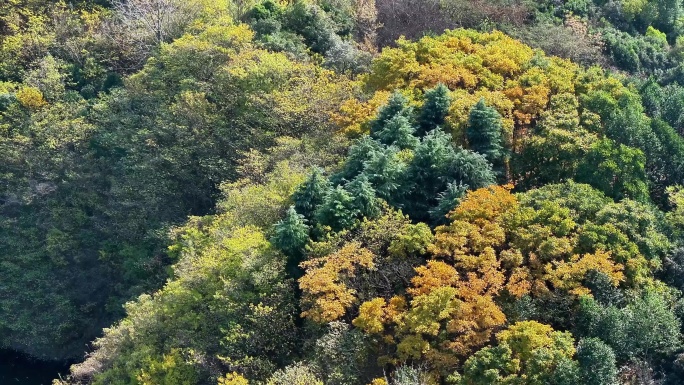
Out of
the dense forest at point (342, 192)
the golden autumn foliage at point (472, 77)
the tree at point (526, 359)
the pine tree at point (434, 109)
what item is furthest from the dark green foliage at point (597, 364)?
the pine tree at point (434, 109)

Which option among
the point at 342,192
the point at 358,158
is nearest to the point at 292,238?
the point at 342,192

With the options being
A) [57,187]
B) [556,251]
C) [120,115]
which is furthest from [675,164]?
[57,187]

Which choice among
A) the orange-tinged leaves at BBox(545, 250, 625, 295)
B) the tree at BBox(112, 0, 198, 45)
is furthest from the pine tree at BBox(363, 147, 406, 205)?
the tree at BBox(112, 0, 198, 45)

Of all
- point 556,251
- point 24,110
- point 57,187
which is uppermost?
point 556,251

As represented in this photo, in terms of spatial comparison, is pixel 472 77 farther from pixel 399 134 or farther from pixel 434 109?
pixel 399 134

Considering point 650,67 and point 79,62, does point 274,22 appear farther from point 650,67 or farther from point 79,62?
point 650,67

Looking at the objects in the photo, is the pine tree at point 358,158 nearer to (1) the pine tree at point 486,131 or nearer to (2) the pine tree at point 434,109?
(2) the pine tree at point 434,109
